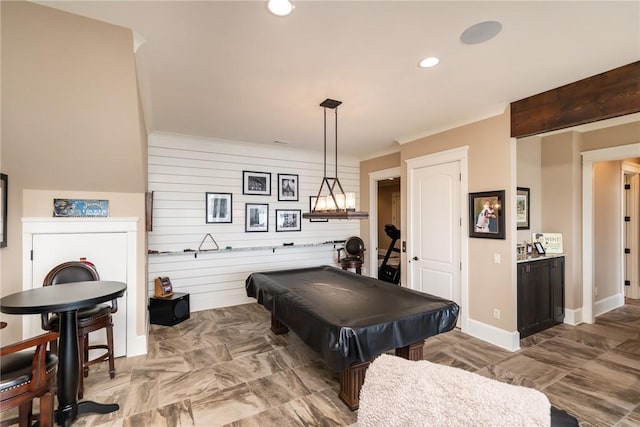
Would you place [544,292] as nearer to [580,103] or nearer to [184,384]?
[580,103]

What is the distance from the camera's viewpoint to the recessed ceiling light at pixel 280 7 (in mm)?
1721

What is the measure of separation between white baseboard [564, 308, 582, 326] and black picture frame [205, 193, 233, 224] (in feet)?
17.5

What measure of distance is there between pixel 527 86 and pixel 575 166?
2.03m

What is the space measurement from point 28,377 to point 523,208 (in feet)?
17.8

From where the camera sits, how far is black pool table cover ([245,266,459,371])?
197 cm

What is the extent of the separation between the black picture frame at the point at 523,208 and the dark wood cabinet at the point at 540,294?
0.58 meters

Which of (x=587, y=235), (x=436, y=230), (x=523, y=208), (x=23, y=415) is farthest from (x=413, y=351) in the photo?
(x=587, y=235)

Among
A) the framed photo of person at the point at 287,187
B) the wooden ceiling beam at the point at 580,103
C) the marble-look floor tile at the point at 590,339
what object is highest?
the wooden ceiling beam at the point at 580,103

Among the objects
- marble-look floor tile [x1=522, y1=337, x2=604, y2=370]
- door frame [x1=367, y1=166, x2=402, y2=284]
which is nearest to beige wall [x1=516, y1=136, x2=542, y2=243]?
marble-look floor tile [x1=522, y1=337, x2=604, y2=370]

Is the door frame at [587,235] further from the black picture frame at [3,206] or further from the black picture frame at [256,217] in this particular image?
the black picture frame at [3,206]

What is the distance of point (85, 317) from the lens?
2465 mm

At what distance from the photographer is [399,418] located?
3.22 feet

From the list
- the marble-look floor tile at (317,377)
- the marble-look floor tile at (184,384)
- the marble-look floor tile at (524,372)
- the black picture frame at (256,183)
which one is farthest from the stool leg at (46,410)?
the black picture frame at (256,183)

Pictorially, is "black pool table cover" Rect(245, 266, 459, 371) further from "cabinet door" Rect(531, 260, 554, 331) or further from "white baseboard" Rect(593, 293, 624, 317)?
"white baseboard" Rect(593, 293, 624, 317)
